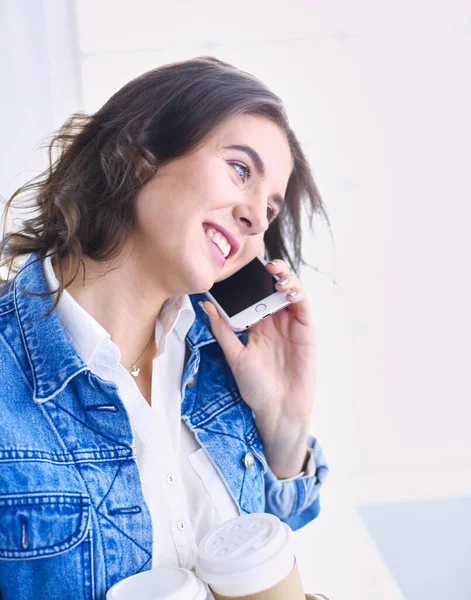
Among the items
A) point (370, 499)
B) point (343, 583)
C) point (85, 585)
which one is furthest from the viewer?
point (370, 499)

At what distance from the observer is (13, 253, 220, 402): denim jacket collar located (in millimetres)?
801

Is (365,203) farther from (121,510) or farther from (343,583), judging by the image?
(121,510)

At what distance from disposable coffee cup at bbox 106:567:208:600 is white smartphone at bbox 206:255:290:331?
47cm

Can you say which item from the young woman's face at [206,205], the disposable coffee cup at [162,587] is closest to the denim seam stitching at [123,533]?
the disposable coffee cup at [162,587]

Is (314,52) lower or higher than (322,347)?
higher

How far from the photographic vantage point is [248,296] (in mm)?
1101

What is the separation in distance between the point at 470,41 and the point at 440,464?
1154 mm

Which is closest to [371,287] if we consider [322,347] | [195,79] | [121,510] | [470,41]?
[322,347]

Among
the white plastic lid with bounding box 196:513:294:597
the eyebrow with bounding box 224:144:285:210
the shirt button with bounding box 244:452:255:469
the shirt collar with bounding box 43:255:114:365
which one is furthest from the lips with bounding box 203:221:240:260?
the white plastic lid with bounding box 196:513:294:597

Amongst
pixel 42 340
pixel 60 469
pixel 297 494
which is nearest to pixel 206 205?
pixel 42 340

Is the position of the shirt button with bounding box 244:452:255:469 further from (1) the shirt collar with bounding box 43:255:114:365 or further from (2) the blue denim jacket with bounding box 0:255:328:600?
(1) the shirt collar with bounding box 43:255:114:365

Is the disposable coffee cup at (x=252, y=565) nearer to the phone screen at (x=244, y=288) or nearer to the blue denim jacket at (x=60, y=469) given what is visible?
the blue denim jacket at (x=60, y=469)

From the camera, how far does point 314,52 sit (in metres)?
1.57

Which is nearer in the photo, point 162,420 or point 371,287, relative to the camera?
point 162,420
